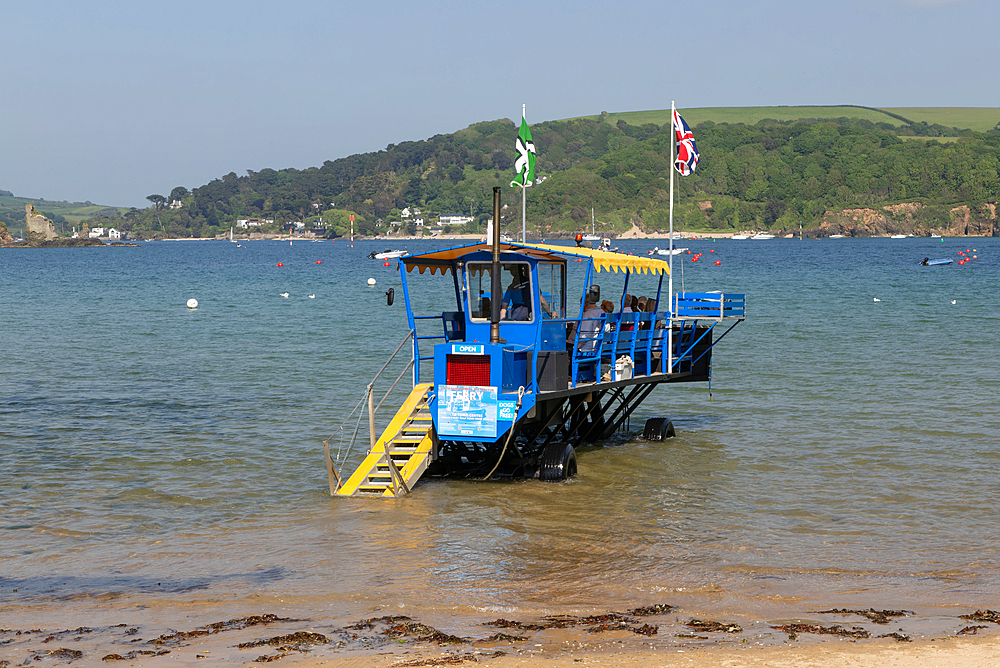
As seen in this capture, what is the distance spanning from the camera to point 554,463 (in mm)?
16328

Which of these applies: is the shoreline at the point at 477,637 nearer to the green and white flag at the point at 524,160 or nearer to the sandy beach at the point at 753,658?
the sandy beach at the point at 753,658

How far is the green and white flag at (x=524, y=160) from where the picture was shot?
736 inches

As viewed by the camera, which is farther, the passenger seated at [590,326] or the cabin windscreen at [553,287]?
the passenger seated at [590,326]

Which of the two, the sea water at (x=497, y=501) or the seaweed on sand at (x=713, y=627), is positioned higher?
the seaweed on sand at (x=713, y=627)

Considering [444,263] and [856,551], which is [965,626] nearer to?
[856,551]

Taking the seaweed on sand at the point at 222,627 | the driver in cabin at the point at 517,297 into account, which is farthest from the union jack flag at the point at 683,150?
the seaweed on sand at the point at 222,627

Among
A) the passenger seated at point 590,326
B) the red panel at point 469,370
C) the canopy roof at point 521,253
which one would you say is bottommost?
the red panel at point 469,370

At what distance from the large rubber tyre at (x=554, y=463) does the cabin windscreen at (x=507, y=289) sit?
2.24 metres

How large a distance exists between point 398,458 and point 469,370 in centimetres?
193

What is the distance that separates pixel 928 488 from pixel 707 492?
3515 millimetres

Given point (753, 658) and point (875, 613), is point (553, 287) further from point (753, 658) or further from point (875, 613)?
point (753, 658)

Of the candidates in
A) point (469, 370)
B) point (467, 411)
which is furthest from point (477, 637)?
point (469, 370)

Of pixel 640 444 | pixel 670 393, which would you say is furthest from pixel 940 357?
pixel 640 444

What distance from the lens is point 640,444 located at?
20188 mm
